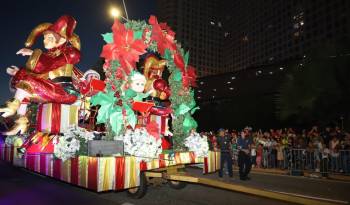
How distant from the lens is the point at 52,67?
10.0 meters

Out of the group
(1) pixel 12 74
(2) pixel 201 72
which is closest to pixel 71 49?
(1) pixel 12 74

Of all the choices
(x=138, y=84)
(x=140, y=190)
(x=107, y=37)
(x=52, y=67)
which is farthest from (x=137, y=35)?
(x=52, y=67)

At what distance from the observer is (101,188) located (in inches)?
243

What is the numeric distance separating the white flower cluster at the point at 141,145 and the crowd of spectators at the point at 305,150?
5422 millimetres

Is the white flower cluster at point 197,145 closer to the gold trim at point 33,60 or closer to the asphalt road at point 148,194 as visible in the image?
the asphalt road at point 148,194

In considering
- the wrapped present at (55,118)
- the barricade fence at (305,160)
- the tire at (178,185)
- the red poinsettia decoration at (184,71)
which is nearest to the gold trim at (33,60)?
the wrapped present at (55,118)

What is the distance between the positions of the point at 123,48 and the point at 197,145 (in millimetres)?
2925

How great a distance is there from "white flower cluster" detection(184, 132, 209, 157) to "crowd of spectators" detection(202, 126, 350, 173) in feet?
12.4

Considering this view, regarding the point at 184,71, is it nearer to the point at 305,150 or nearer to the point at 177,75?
the point at 177,75

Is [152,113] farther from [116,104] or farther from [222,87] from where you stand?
[222,87]

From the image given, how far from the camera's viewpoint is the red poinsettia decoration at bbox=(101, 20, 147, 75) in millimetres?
7344

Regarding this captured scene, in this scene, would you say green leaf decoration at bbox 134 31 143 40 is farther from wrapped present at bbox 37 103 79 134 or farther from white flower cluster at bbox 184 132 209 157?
wrapped present at bbox 37 103 79 134

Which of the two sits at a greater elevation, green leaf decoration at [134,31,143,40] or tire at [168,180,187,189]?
green leaf decoration at [134,31,143,40]

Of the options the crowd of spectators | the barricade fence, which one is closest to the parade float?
the crowd of spectators
